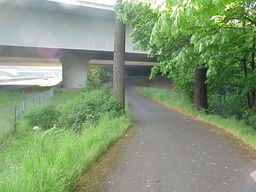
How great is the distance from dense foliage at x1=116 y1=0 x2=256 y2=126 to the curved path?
6.62ft

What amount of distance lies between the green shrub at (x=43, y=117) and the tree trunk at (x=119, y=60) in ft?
9.98

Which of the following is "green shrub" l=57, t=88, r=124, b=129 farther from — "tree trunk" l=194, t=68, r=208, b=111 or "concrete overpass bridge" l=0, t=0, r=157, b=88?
"concrete overpass bridge" l=0, t=0, r=157, b=88

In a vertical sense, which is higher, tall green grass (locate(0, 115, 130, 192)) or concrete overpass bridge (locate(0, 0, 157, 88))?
concrete overpass bridge (locate(0, 0, 157, 88))

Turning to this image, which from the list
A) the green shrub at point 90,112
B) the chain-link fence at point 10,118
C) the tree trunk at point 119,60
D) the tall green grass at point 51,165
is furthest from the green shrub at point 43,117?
the tall green grass at point 51,165

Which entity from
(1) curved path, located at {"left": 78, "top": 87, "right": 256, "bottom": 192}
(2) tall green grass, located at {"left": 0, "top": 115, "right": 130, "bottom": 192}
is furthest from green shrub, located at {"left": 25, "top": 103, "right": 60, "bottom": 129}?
(1) curved path, located at {"left": 78, "top": 87, "right": 256, "bottom": 192}

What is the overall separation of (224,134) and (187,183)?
4.17 m

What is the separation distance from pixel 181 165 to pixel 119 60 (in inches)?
240

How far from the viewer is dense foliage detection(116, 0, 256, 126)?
3420 mm

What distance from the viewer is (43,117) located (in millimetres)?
10086

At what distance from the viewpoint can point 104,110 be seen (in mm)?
9273

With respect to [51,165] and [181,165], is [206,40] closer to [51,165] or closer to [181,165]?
[181,165]

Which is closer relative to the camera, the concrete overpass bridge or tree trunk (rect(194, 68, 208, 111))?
tree trunk (rect(194, 68, 208, 111))

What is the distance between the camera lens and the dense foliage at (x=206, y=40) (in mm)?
3420

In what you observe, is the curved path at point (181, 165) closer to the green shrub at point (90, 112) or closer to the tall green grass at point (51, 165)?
the tall green grass at point (51, 165)
